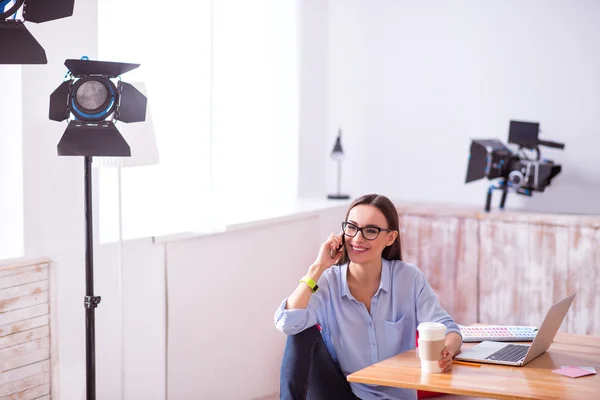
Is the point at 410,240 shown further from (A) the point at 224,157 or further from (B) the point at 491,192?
(A) the point at 224,157

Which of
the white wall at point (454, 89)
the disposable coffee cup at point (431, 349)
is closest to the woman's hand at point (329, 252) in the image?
the disposable coffee cup at point (431, 349)

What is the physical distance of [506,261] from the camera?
15.2ft

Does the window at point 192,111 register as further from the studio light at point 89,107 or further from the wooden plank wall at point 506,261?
the wooden plank wall at point 506,261

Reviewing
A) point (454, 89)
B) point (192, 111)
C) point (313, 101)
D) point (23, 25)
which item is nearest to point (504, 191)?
point (454, 89)

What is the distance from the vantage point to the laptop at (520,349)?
7.50ft

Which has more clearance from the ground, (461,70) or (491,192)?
(461,70)

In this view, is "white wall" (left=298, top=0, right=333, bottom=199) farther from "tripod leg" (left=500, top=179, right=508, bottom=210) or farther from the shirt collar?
the shirt collar

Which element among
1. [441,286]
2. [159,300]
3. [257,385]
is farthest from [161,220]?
[441,286]

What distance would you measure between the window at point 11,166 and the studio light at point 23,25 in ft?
1.09

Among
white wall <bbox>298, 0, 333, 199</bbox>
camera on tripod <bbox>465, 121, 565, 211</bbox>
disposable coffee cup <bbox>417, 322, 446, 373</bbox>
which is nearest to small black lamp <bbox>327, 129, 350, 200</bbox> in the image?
white wall <bbox>298, 0, 333, 199</bbox>

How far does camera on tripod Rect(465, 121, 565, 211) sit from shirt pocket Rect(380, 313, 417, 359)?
7.14 ft

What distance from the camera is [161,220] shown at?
3.86 meters

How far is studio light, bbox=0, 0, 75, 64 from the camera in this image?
2576 mm

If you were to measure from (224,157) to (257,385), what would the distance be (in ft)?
4.09
